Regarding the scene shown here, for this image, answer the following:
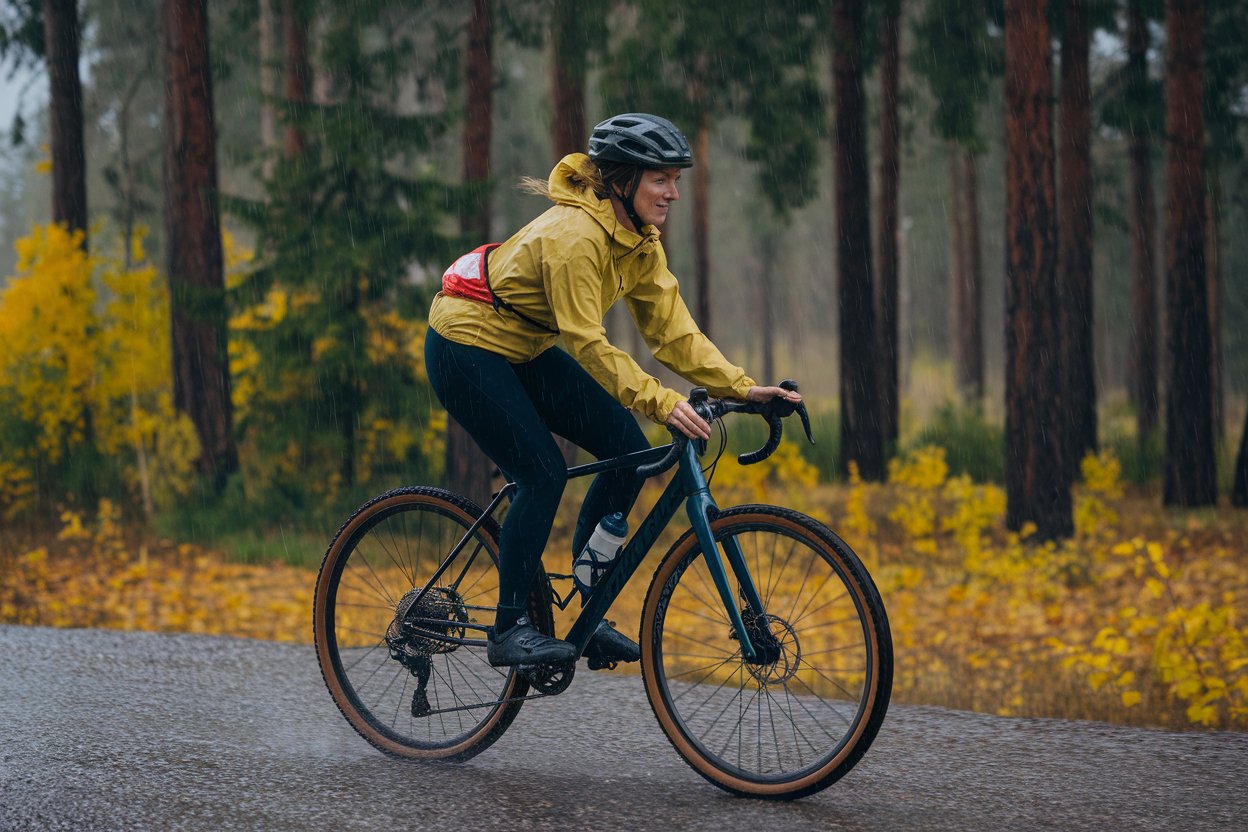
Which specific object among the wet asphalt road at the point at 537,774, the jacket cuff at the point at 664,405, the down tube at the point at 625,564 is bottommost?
the wet asphalt road at the point at 537,774

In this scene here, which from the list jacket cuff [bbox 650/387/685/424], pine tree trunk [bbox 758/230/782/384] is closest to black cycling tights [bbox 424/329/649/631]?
jacket cuff [bbox 650/387/685/424]

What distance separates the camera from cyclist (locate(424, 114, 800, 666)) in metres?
4.03

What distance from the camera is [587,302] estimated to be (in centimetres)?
403

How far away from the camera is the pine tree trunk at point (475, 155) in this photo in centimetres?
1352

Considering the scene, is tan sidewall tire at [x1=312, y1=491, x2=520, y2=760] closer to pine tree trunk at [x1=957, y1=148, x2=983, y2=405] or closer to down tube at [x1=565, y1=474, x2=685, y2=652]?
down tube at [x1=565, y1=474, x2=685, y2=652]

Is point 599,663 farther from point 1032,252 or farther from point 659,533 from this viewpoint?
point 1032,252

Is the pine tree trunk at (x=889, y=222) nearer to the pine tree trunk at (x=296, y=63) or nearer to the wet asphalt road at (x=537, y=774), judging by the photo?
the pine tree trunk at (x=296, y=63)

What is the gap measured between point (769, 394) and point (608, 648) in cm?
103

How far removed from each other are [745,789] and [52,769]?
2.29 m

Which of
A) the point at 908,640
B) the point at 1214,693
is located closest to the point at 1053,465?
the point at 908,640

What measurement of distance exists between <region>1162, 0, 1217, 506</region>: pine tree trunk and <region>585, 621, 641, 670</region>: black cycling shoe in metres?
11.7

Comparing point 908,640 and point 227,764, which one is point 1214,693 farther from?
point 227,764

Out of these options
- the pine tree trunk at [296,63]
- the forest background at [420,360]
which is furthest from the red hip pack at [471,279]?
the pine tree trunk at [296,63]

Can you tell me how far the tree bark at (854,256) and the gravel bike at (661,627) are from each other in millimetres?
11849
